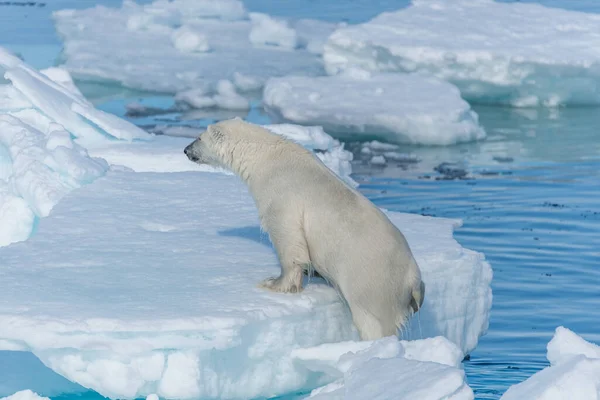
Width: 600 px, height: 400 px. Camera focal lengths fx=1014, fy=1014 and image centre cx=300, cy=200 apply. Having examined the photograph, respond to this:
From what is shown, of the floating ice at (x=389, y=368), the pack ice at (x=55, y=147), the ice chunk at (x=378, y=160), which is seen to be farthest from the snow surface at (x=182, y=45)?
the floating ice at (x=389, y=368)

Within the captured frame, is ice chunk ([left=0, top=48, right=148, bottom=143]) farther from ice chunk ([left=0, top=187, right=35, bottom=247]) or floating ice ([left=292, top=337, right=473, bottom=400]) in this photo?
floating ice ([left=292, top=337, right=473, bottom=400])

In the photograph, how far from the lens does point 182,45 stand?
14.6m

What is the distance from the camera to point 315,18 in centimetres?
1870

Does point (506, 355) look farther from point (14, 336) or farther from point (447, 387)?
point (14, 336)

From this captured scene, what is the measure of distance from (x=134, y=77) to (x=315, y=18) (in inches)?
256

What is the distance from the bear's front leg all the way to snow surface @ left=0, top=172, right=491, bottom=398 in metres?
0.05

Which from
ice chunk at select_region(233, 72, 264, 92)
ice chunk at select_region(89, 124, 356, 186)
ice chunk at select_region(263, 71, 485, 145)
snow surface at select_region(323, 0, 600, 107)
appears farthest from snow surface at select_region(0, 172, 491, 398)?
ice chunk at select_region(233, 72, 264, 92)

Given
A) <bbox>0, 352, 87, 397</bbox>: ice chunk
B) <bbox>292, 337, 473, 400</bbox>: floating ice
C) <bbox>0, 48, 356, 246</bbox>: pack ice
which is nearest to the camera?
<bbox>292, 337, 473, 400</bbox>: floating ice

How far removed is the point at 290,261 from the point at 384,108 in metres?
6.29

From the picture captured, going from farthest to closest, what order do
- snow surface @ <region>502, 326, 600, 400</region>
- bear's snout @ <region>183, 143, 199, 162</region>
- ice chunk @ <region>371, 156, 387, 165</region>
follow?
ice chunk @ <region>371, 156, 387, 165</region> < bear's snout @ <region>183, 143, 199, 162</region> < snow surface @ <region>502, 326, 600, 400</region>

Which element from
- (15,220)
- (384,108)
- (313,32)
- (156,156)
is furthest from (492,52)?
(15,220)

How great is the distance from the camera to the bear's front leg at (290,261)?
3674 mm

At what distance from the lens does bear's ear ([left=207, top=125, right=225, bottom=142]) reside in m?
4.18

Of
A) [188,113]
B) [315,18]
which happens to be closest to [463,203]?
[188,113]
